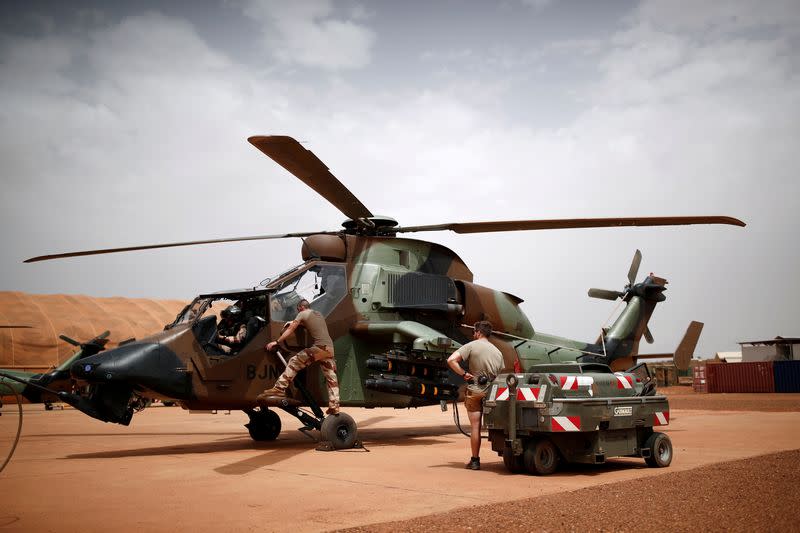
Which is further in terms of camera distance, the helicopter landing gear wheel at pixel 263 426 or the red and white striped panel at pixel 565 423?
the helicopter landing gear wheel at pixel 263 426

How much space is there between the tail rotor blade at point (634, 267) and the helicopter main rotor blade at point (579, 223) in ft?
15.1

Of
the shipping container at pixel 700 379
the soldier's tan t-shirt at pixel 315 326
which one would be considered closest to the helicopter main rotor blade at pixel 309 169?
the soldier's tan t-shirt at pixel 315 326

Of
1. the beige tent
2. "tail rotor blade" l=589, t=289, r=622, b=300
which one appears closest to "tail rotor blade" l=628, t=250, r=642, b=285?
"tail rotor blade" l=589, t=289, r=622, b=300

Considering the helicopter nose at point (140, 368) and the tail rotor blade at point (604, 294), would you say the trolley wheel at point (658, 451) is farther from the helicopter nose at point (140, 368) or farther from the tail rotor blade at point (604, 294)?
the tail rotor blade at point (604, 294)

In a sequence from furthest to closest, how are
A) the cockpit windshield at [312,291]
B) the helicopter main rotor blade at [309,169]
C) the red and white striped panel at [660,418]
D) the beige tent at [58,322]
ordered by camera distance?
the beige tent at [58,322] < the cockpit windshield at [312,291] < the helicopter main rotor blade at [309,169] < the red and white striped panel at [660,418]

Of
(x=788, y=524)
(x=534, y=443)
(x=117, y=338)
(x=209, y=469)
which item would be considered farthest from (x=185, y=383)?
(x=117, y=338)

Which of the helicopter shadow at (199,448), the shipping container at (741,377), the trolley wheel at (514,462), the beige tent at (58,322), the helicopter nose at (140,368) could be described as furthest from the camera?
the shipping container at (741,377)

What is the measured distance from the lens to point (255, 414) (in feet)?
40.5

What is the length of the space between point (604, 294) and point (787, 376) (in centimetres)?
2635

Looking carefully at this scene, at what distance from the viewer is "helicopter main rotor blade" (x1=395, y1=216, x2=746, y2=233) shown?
1063 cm

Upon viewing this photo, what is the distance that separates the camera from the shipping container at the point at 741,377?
122 ft

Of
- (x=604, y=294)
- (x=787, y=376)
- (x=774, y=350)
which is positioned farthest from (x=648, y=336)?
(x=774, y=350)

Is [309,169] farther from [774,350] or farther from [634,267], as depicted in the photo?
[774,350]

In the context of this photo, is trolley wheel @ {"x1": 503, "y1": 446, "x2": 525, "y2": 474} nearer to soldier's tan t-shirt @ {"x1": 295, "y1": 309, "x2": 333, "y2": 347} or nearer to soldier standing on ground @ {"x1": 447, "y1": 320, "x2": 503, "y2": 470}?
soldier standing on ground @ {"x1": 447, "y1": 320, "x2": 503, "y2": 470}
